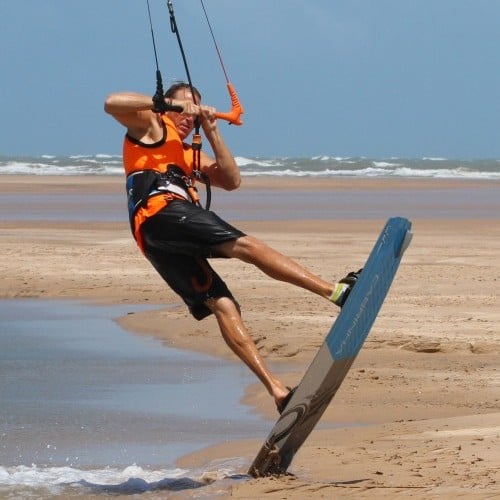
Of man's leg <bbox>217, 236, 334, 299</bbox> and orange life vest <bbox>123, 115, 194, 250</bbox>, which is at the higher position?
orange life vest <bbox>123, 115, 194, 250</bbox>

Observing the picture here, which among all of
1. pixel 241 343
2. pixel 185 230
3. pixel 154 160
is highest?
pixel 154 160

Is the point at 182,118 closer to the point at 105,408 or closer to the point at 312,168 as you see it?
the point at 105,408

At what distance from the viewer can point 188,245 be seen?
6.06m

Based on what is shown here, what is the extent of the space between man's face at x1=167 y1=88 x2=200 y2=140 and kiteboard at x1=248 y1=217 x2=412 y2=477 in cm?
126

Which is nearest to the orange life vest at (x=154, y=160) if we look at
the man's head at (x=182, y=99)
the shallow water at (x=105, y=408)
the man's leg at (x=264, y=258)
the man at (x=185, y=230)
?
the man at (x=185, y=230)

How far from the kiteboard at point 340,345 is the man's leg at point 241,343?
0.15 metres

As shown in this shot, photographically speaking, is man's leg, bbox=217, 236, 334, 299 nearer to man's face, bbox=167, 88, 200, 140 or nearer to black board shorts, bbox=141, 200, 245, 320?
black board shorts, bbox=141, 200, 245, 320

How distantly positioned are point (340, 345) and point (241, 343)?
1.93 ft

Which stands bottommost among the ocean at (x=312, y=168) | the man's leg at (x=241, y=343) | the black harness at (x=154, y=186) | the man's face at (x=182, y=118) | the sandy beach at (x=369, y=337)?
the ocean at (x=312, y=168)

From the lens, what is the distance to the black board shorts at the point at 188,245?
19.8 ft

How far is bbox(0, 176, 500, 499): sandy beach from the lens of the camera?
19.0 feet

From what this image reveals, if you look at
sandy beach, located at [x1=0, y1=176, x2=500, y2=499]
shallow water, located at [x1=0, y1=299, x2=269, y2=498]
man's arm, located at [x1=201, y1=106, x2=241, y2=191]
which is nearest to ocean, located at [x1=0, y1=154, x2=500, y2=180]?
sandy beach, located at [x1=0, y1=176, x2=500, y2=499]

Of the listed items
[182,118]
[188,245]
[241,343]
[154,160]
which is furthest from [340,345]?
[182,118]

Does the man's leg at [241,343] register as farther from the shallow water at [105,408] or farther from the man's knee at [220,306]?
the shallow water at [105,408]
